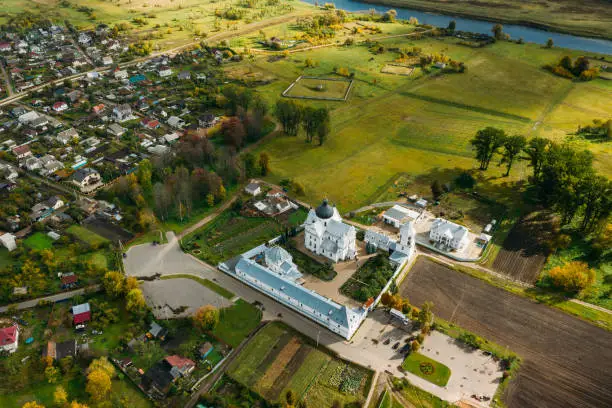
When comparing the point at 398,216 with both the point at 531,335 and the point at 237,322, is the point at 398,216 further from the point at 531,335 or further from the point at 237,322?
the point at 237,322

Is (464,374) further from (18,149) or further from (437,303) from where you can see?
(18,149)

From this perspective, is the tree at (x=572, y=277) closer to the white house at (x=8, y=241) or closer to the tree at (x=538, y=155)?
the tree at (x=538, y=155)

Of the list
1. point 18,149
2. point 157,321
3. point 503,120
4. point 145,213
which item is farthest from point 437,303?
point 18,149

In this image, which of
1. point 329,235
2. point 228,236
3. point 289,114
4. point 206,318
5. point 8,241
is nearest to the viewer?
point 206,318

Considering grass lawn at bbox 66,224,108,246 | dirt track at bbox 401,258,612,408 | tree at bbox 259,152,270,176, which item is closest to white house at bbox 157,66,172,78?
tree at bbox 259,152,270,176

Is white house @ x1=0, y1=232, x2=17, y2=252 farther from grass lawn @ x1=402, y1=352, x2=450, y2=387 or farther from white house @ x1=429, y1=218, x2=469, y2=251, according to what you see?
white house @ x1=429, y1=218, x2=469, y2=251

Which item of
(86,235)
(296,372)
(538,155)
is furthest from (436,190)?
(86,235)
